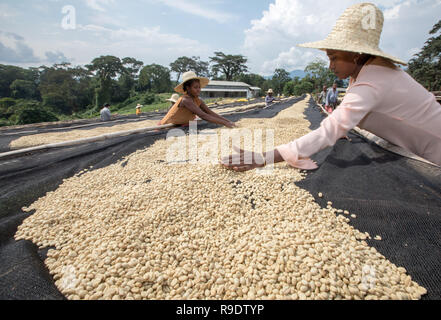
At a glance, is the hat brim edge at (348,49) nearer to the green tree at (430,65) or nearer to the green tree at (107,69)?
the green tree at (430,65)

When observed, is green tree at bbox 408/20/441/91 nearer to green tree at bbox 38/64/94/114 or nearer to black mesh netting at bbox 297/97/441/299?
black mesh netting at bbox 297/97/441/299

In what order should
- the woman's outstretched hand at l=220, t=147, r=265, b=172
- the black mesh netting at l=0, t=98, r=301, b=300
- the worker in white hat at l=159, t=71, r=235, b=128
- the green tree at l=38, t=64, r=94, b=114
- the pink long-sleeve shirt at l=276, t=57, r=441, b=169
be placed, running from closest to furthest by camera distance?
the black mesh netting at l=0, t=98, r=301, b=300, the pink long-sleeve shirt at l=276, t=57, r=441, b=169, the woman's outstretched hand at l=220, t=147, r=265, b=172, the worker in white hat at l=159, t=71, r=235, b=128, the green tree at l=38, t=64, r=94, b=114

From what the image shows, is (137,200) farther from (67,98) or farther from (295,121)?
(67,98)

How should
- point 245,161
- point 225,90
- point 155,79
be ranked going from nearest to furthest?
point 245,161, point 225,90, point 155,79

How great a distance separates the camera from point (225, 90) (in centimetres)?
3938

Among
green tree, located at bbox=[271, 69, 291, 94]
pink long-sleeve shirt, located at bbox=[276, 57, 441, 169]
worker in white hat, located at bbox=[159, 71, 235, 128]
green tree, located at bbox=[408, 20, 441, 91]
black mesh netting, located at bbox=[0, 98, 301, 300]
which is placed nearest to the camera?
black mesh netting, located at bbox=[0, 98, 301, 300]

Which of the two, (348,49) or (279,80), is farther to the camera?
(279,80)

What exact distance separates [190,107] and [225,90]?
38095 mm

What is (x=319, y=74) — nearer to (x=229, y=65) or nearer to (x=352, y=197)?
(x=229, y=65)

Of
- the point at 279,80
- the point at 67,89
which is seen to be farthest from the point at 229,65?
the point at 67,89

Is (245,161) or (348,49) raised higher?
(348,49)

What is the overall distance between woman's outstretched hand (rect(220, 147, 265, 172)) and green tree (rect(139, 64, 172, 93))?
1598 inches

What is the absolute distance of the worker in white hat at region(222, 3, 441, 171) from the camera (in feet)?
3.50

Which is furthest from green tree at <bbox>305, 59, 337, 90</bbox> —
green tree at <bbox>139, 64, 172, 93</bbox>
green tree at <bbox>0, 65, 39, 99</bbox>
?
green tree at <bbox>0, 65, 39, 99</bbox>
